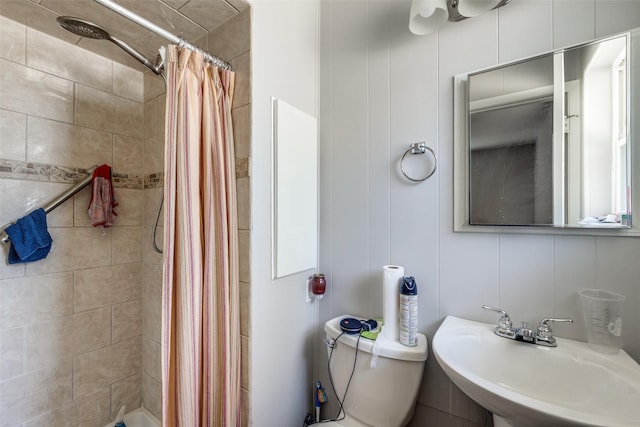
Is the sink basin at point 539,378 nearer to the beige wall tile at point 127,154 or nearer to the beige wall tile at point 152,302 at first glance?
the beige wall tile at point 152,302

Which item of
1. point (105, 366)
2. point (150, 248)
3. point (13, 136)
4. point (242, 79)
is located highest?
point (242, 79)

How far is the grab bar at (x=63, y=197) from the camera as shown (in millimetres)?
1119

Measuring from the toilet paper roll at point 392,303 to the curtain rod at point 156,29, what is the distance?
3.50ft

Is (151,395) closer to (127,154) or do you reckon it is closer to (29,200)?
(29,200)


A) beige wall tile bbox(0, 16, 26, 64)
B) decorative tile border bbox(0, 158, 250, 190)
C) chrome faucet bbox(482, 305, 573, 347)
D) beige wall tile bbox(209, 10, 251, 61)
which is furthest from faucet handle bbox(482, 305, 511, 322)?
beige wall tile bbox(0, 16, 26, 64)

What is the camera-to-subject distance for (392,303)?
1072 mm

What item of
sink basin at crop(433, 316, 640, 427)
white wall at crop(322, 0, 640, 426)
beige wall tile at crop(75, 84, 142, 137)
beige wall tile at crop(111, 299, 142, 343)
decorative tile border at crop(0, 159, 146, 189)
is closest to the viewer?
sink basin at crop(433, 316, 640, 427)

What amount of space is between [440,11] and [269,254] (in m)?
1.16

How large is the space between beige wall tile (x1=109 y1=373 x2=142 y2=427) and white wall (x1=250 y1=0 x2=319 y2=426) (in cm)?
94

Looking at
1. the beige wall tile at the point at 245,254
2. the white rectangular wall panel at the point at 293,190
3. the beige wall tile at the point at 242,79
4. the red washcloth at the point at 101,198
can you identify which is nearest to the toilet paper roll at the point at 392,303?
the white rectangular wall panel at the point at 293,190

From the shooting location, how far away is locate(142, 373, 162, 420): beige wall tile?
4.78 feet

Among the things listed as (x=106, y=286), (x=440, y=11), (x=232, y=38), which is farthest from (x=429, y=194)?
(x=106, y=286)

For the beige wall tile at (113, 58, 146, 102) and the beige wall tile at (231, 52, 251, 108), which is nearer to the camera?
the beige wall tile at (231, 52, 251, 108)

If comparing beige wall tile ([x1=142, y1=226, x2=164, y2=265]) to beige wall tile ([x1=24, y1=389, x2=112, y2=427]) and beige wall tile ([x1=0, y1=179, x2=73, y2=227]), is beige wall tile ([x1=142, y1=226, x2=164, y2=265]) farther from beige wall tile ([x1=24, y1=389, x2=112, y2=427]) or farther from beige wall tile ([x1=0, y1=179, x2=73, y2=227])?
beige wall tile ([x1=24, y1=389, x2=112, y2=427])
